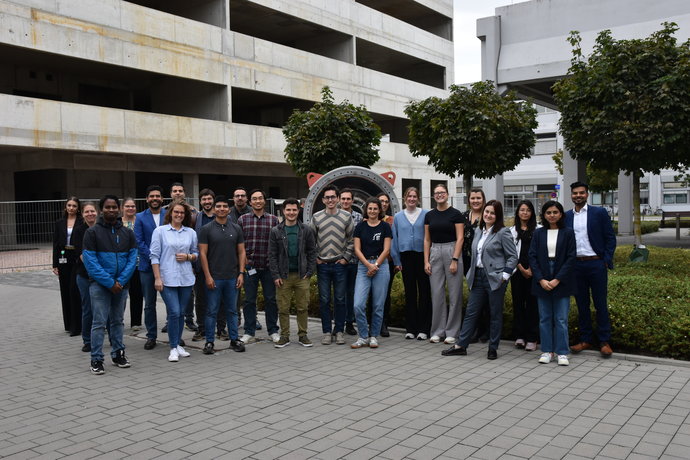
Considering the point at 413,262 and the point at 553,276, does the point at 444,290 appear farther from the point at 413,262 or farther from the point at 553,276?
the point at 553,276

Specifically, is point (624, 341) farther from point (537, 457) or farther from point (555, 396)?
point (537, 457)

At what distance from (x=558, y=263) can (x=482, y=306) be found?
43.9 inches

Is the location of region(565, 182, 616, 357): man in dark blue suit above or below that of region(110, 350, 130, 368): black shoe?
above

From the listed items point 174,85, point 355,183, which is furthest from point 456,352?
point 174,85

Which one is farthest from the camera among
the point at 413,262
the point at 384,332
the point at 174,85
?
the point at 174,85

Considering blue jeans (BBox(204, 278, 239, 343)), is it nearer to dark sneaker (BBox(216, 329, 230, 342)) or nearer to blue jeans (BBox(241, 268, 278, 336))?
blue jeans (BBox(241, 268, 278, 336))

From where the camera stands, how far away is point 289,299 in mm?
8031

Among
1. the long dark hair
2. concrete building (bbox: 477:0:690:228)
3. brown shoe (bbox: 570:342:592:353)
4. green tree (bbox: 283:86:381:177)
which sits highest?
concrete building (bbox: 477:0:690:228)

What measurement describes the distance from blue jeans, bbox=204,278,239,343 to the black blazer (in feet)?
11.9

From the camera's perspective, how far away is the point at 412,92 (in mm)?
37219

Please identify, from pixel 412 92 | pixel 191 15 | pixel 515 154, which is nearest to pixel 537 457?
pixel 515 154

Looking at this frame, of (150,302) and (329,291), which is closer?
(150,302)

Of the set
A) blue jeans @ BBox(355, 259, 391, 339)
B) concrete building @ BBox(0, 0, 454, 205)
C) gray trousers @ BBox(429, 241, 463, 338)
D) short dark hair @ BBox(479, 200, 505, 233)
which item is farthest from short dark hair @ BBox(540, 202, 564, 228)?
concrete building @ BBox(0, 0, 454, 205)

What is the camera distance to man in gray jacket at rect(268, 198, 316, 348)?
26.0 ft
